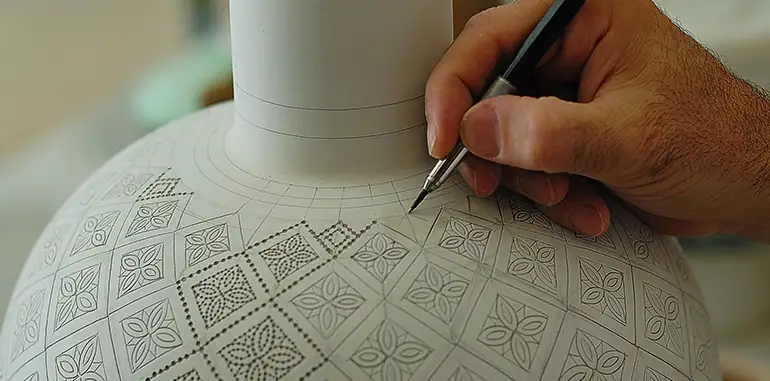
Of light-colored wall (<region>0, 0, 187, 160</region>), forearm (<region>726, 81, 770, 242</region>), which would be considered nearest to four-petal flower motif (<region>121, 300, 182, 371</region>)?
forearm (<region>726, 81, 770, 242</region>)

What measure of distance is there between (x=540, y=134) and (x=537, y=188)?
7 cm

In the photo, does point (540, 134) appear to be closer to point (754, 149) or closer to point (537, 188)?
point (537, 188)

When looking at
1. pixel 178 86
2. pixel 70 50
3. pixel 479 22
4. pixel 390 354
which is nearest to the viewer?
pixel 390 354

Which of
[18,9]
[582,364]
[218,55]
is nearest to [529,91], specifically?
[582,364]

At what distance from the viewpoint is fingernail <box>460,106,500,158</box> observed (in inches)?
18.9

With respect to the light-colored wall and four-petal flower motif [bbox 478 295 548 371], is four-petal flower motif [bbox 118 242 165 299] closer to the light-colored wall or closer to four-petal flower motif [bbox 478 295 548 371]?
four-petal flower motif [bbox 478 295 548 371]

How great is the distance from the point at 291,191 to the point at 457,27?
1.69 feet

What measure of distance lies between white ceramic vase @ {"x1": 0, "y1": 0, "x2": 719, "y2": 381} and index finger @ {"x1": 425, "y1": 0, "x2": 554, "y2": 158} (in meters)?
0.01

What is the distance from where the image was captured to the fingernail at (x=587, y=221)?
20.2 inches

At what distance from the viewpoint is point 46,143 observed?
1.31 meters

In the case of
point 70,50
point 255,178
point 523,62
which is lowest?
point 255,178

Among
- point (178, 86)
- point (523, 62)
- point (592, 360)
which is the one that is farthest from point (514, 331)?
point (178, 86)

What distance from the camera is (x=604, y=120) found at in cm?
47

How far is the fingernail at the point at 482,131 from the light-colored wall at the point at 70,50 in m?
1.16
